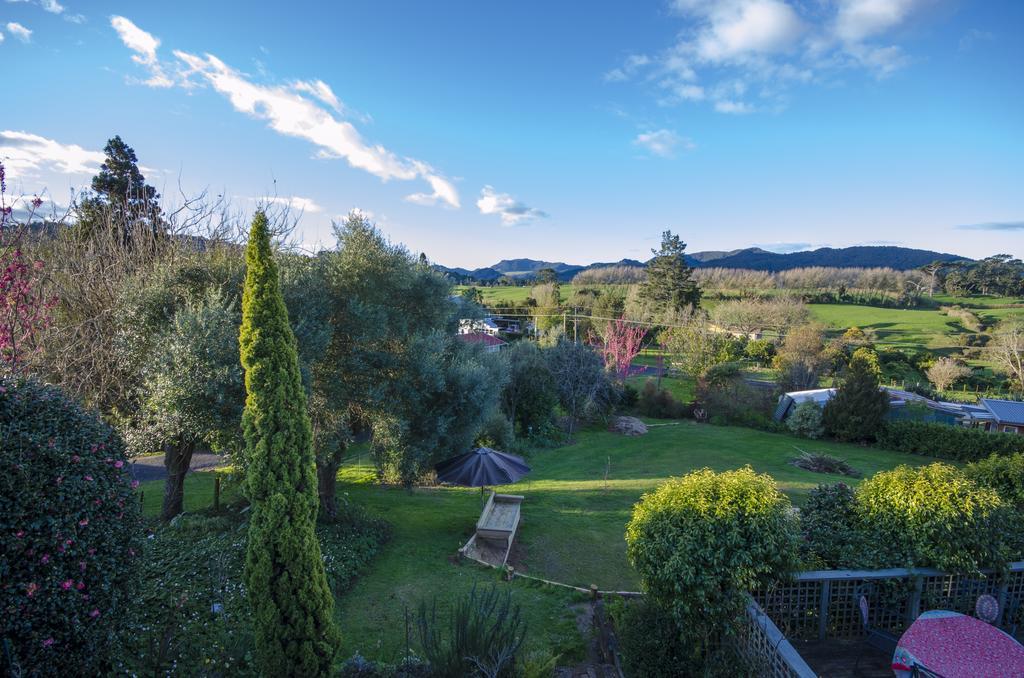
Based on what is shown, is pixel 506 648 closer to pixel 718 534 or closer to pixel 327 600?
pixel 327 600

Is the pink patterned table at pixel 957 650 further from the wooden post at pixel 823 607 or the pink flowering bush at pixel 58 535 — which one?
the pink flowering bush at pixel 58 535

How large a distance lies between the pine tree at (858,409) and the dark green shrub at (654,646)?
66.0 feet

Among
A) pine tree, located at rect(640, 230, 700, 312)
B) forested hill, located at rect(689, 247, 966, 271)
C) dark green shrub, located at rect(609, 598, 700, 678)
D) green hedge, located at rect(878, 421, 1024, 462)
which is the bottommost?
green hedge, located at rect(878, 421, 1024, 462)

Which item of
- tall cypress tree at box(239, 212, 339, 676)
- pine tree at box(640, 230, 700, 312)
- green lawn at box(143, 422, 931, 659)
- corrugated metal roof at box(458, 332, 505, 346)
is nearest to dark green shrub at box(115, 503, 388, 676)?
green lawn at box(143, 422, 931, 659)

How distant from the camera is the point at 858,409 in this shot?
2036 cm

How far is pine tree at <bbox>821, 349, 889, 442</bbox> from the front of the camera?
20.3m

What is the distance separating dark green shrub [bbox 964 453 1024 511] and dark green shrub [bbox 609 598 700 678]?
17.4ft

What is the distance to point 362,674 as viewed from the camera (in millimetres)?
4859

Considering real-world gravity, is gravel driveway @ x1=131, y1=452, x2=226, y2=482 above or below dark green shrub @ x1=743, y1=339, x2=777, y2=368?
below

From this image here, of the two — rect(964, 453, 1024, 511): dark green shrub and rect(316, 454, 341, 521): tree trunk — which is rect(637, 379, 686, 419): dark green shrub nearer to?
rect(964, 453, 1024, 511): dark green shrub

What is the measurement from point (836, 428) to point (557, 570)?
1866cm

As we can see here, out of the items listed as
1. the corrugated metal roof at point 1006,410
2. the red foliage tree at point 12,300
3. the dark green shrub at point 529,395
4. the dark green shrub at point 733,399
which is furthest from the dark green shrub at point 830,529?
the corrugated metal roof at point 1006,410

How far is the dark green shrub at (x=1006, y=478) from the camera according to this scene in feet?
22.1

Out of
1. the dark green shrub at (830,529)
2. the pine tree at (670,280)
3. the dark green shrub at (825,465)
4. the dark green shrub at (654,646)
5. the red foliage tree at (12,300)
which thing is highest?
the pine tree at (670,280)
